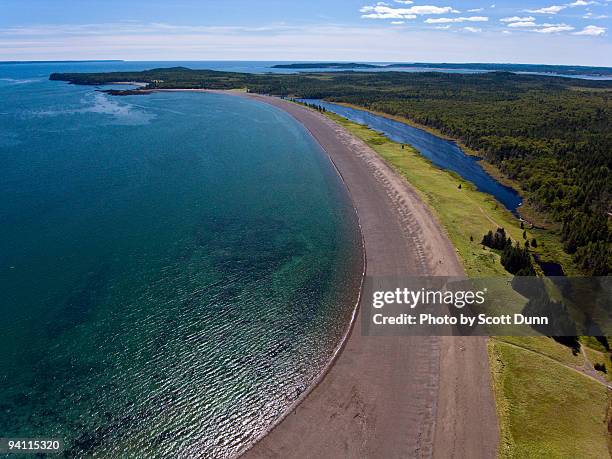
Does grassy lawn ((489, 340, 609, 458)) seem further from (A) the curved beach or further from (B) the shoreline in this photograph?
(B) the shoreline

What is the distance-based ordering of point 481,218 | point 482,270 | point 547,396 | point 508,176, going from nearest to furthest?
point 547,396 → point 482,270 → point 481,218 → point 508,176

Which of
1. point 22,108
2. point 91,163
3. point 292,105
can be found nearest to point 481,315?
point 91,163

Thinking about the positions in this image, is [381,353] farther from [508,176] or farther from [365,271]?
[508,176]

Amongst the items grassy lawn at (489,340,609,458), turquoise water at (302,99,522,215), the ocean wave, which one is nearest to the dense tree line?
grassy lawn at (489,340,609,458)

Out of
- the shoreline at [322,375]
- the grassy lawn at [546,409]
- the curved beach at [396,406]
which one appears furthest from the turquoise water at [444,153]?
the curved beach at [396,406]

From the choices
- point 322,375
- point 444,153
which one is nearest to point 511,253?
point 322,375

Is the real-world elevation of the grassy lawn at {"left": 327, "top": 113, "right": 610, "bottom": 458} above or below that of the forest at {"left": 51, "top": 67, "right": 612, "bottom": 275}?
below

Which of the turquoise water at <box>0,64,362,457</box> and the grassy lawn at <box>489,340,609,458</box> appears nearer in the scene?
the grassy lawn at <box>489,340,609,458</box>

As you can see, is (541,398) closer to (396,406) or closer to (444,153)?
(396,406)
